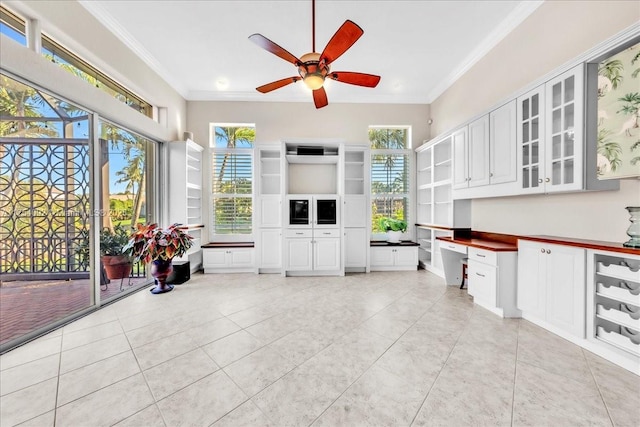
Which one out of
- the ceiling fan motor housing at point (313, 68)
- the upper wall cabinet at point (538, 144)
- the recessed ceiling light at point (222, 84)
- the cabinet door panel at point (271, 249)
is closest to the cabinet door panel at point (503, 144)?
the upper wall cabinet at point (538, 144)

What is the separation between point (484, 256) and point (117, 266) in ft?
15.9

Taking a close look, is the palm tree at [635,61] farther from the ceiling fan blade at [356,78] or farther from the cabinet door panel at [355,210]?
the cabinet door panel at [355,210]

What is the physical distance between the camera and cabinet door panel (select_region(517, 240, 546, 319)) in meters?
2.45

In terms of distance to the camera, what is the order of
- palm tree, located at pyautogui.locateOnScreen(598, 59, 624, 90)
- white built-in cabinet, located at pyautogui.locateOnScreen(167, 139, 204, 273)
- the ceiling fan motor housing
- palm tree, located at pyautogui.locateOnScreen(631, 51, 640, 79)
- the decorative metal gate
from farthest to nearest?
white built-in cabinet, located at pyautogui.locateOnScreen(167, 139, 204, 273)
the ceiling fan motor housing
the decorative metal gate
palm tree, located at pyautogui.locateOnScreen(598, 59, 624, 90)
palm tree, located at pyautogui.locateOnScreen(631, 51, 640, 79)

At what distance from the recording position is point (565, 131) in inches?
89.4

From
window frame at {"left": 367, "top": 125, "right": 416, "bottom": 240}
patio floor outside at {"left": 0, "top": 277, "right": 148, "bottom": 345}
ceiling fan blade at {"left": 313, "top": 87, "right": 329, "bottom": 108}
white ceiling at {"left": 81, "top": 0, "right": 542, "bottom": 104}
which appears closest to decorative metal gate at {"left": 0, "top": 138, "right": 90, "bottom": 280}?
patio floor outside at {"left": 0, "top": 277, "right": 148, "bottom": 345}

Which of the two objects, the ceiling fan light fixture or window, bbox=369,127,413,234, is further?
window, bbox=369,127,413,234

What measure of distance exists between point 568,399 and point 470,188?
2.50 meters

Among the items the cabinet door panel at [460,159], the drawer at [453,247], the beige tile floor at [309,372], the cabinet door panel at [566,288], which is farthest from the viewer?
the cabinet door panel at [460,159]

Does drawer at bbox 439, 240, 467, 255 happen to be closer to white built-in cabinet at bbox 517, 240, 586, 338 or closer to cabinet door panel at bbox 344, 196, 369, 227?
white built-in cabinet at bbox 517, 240, 586, 338

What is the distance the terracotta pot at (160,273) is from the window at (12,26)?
268 cm

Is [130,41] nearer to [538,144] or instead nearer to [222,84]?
[222,84]

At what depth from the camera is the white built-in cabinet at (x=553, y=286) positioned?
2123 mm

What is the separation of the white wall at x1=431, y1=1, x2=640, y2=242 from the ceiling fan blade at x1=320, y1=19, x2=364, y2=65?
203cm
